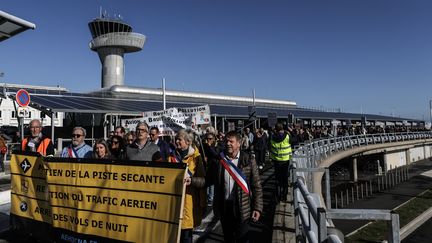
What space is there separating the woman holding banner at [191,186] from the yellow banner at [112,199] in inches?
12.1

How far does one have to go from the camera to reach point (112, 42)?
5884cm

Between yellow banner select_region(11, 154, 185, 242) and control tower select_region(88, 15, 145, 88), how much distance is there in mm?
53937

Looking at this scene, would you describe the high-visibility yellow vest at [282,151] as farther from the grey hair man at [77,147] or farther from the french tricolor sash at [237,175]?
the french tricolor sash at [237,175]

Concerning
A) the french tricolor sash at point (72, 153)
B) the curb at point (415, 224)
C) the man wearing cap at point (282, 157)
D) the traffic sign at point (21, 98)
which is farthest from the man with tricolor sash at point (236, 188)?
the curb at point (415, 224)

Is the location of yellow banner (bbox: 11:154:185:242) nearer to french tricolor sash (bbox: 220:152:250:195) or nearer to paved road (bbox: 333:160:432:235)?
french tricolor sash (bbox: 220:152:250:195)

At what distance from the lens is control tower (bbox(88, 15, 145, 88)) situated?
58.7 meters

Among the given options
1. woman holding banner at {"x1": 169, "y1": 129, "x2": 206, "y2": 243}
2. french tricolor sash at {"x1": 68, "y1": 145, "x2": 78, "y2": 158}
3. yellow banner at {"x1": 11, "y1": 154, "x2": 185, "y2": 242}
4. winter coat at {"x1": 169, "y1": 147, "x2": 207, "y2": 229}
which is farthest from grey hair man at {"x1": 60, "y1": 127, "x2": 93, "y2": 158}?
winter coat at {"x1": 169, "y1": 147, "x2": 207, "y2": 229}

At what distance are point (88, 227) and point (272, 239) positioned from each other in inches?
117

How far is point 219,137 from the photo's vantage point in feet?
44.2

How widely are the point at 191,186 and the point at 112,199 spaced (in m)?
0.95

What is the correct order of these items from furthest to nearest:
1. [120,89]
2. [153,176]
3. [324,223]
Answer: [120,89], [153,176], [324,223]

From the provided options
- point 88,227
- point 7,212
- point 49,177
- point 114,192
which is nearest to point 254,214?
point 114,192

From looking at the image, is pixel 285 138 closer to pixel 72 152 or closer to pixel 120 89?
pixel 72 152

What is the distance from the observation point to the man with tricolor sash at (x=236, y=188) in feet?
15.0
